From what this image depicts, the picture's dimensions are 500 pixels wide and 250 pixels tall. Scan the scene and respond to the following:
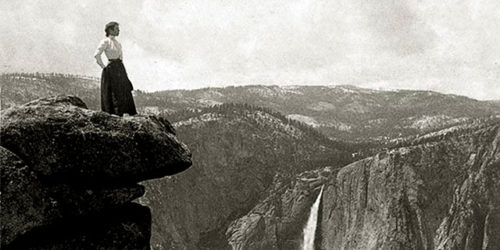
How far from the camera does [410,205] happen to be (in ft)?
381

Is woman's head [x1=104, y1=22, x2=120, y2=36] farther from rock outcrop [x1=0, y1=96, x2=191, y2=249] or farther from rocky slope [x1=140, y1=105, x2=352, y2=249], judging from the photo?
rocky slope [x1=140, y1=105, x2=352, y2=249]

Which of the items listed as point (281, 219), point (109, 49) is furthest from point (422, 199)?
point (109, 49)

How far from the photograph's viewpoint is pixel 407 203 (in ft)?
383

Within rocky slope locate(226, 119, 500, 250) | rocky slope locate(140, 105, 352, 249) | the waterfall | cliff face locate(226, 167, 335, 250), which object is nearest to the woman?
rocky slope locate(226, 119, 500, 250)

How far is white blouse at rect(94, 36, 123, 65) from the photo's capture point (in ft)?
58.6

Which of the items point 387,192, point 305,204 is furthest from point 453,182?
point 305,204

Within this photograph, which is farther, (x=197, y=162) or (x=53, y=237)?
(x=197, y=162)

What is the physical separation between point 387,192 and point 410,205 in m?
6.21

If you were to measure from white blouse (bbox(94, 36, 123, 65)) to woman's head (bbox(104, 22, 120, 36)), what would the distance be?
184mm

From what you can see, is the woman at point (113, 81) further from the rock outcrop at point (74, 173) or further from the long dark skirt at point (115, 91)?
the rock outcrop at point (74, 173)

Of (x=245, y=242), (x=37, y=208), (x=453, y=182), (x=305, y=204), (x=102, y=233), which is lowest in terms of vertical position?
(x=245, y=242)

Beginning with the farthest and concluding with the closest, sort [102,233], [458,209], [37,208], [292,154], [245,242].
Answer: [292,154]
[245,242]
[458,209]
[102,233]
[37,208]

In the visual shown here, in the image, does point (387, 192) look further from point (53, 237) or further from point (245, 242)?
point (53, 237)

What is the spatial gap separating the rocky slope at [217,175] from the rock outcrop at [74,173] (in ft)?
382
